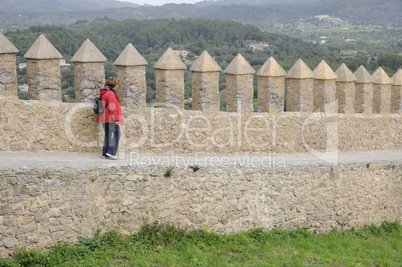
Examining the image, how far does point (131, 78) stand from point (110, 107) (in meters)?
0.87

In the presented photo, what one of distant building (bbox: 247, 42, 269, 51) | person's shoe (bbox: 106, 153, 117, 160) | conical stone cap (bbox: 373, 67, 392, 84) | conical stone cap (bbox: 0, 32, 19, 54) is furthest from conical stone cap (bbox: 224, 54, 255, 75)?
distant building (bbox: 247, 42, 269, 51)

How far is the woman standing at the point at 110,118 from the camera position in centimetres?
708

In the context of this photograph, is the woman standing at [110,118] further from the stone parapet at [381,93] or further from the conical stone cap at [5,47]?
the stone parapet at [381,93]

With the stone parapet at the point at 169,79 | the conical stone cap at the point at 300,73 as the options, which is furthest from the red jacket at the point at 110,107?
the conical stone cap at the point at 300,73

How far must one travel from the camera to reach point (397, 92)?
11.4m

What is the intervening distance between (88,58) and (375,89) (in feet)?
22.5

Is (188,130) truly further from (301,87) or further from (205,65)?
(301,87)

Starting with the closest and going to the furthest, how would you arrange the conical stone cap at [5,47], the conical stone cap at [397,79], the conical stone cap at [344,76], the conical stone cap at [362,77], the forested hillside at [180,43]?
1. the conical stone cap at [5,47]
2. the conical stone cap at [344,76]
3. the conical stone cap at [362,77]
4. the conical stone cap at [397,79]
5. the forested hillside at [180,43]

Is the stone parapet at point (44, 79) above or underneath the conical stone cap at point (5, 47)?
underneath

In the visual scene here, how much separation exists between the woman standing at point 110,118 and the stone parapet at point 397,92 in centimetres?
715

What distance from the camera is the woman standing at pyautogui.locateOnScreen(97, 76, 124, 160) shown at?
708 centimetres

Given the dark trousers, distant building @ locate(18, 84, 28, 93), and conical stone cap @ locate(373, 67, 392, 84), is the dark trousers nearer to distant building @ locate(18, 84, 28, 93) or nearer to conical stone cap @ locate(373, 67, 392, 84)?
distant building @ locate(18, 84, 28, 93)

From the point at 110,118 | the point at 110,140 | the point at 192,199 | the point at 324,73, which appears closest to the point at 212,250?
the point at 192,199

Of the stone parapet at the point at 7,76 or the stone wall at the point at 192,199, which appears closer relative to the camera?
the stone wall at the point at 192,199
